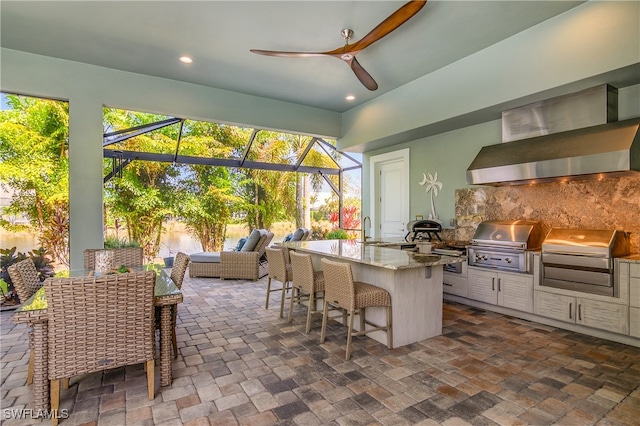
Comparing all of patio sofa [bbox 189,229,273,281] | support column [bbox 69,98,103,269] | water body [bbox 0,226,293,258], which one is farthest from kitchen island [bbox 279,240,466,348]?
water body [bbox 0,226,293,258]

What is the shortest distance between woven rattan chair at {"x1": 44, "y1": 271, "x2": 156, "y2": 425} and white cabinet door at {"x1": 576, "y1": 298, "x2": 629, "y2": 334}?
12.6 ft

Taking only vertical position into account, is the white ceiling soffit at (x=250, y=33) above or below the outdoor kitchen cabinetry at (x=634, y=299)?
above

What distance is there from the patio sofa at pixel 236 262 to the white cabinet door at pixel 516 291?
12.9 feet

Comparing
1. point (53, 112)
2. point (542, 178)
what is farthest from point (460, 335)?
point (53, 112)

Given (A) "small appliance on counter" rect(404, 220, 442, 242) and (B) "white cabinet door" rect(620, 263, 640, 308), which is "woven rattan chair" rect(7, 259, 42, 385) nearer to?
(A) "small appliance on counter" rect(404, 220, 442, 242)

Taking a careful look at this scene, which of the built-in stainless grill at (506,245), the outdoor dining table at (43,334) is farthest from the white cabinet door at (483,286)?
the outdoor dining table at (43,334)

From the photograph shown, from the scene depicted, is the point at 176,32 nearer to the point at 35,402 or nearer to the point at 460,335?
the point at 35,402

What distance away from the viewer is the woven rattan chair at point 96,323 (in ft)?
6.01

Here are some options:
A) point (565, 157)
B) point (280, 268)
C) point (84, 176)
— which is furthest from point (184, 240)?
point (565, 157)

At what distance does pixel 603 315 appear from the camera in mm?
3045

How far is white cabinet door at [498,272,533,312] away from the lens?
11.8 feet

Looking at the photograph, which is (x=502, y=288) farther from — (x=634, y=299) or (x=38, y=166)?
(x=38, y=166)

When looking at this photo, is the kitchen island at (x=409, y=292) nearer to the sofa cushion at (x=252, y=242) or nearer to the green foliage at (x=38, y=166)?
the sofa cushion at (x=252, y=242)

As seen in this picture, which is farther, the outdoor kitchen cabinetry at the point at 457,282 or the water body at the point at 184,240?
the water body at the point at 184,240
